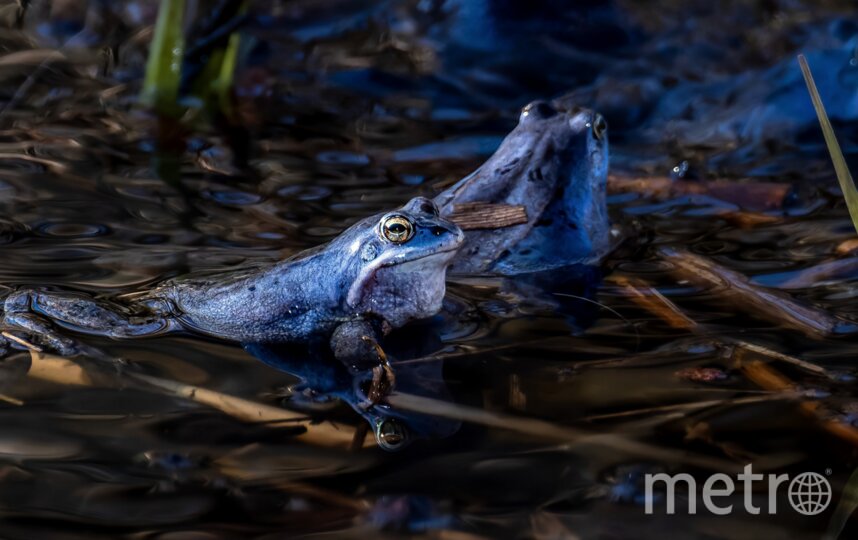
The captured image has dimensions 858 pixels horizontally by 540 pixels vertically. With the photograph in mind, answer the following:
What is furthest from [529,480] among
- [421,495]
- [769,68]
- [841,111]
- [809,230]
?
[769,68]

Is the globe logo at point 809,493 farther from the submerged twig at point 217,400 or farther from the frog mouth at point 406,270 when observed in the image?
the frog mouth at point 406,270

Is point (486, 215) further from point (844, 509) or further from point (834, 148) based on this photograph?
point (844, 509)

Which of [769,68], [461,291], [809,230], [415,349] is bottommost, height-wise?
[415,349]

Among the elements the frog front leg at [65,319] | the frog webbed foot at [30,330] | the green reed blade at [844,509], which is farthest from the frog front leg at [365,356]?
the green reed blade at [844,509]

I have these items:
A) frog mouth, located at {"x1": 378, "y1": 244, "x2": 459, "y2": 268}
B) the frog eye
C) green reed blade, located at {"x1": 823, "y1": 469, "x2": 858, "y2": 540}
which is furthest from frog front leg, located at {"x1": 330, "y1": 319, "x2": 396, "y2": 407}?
green reed blade, located at {"x1": 823, "y1": 469, "x2": 858, "y2": 540}

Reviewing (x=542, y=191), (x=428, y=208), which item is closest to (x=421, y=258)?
(x=428, y=208)

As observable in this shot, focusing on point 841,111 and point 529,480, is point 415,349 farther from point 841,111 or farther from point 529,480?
point 841,111

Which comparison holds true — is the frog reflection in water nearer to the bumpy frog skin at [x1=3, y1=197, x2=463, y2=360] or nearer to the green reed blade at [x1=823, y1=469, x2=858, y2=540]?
the bumpy frog skin at [x1=3, y1=197, x2=463, y2=360]
